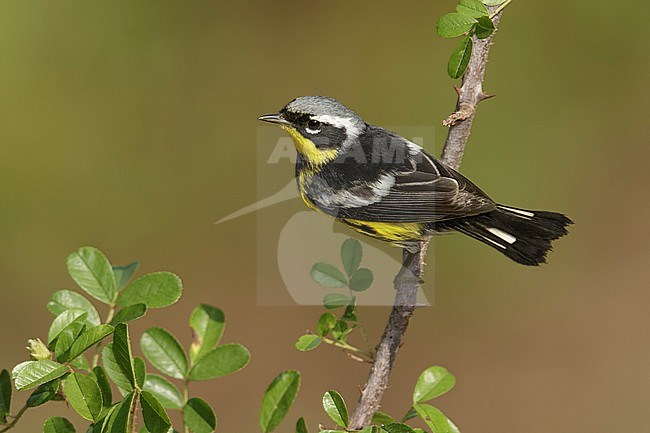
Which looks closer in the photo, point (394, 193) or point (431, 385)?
point (431, 385)

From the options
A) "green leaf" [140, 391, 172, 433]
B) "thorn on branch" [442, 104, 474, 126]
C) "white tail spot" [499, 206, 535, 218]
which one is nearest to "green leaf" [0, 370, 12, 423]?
"green leaf" [140, 391, 172, 433]

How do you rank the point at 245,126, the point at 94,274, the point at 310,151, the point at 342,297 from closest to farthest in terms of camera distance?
the point at 94,274 < the point at 342,297 < the point at 310,151 < the point at 245,126

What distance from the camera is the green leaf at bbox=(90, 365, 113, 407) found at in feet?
5.94

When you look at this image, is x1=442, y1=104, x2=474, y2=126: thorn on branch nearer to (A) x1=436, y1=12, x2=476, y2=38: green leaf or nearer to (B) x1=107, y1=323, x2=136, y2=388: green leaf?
(A) x1=436, y1=12, x2=476, y2=38: green leaf

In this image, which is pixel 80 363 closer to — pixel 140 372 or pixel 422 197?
pixel 140 372

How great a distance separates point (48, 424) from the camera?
5.86 ft

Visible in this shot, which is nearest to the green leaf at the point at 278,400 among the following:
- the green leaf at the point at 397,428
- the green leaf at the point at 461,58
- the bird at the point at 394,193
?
the green leaf at the point at 397,428

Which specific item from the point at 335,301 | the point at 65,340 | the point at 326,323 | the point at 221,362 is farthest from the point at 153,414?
the point at 335,301

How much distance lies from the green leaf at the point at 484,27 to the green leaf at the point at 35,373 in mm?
1533

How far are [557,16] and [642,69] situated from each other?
39.6 inches

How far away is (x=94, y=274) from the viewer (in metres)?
2.26

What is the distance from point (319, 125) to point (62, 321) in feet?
5.82

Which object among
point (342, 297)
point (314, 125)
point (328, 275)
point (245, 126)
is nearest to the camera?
point (342, 297)

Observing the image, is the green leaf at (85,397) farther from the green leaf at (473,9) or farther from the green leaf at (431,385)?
the green leaf at (473,9)
